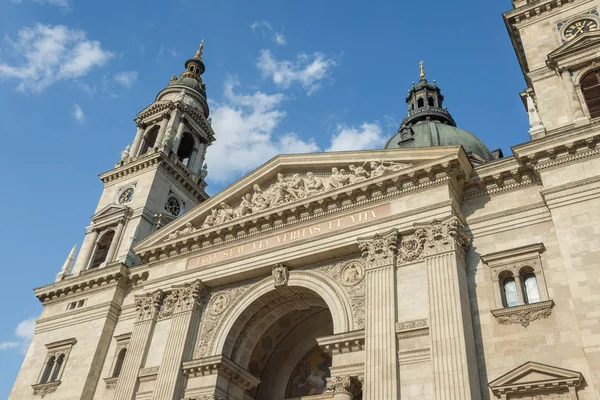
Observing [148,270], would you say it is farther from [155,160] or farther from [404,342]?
[404,342]

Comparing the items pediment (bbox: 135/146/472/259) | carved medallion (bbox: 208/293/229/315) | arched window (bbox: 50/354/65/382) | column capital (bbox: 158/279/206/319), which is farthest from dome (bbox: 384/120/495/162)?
arched window (bbox: 50/354/65/382)

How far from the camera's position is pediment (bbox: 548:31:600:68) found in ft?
71.5

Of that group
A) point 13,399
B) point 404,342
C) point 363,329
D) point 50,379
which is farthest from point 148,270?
point 404,342

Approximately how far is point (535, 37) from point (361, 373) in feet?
50.4

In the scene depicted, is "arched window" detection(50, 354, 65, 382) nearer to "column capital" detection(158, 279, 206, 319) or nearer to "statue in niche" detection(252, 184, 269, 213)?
"column capital" detection(158, 279, 206, 319)

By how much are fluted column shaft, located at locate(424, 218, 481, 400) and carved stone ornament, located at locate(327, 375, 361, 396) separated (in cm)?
324

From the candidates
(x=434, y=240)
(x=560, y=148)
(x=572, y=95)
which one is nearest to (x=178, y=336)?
(x=434, y=240)

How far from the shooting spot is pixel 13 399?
2862 cm

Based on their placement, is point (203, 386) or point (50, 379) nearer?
point (203, 386)

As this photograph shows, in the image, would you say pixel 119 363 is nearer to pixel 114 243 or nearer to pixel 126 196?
pixel 114 243

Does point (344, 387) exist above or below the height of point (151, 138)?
below

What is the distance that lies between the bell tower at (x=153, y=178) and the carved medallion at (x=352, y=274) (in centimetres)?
1386

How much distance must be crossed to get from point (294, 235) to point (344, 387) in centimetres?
675

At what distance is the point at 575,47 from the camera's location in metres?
22.0
